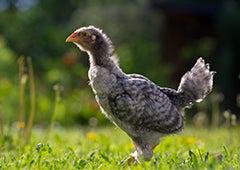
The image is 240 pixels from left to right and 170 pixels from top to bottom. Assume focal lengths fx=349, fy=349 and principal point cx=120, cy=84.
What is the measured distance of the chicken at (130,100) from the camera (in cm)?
354

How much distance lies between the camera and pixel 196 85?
12.7 feet

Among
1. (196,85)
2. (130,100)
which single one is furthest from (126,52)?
(130,100)

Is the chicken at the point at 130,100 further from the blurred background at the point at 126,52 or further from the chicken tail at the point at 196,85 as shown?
the blurred background at the point at 126,52

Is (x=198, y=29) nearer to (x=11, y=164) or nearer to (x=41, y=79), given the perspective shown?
(x=41, y=79)

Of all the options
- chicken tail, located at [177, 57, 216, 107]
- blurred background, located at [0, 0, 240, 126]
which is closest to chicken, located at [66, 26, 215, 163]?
chicken tail, located at [177, 57, 216, 107]

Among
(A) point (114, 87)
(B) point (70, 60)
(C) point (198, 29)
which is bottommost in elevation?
(A) point (114, 87)

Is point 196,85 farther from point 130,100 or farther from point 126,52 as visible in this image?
point 126,52

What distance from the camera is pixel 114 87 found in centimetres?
356

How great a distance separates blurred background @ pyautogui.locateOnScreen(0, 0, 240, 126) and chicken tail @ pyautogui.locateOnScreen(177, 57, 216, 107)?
1959 millimetres

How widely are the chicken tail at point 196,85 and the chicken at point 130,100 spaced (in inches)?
1.9

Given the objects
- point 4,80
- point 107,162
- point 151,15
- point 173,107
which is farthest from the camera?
point 151,15

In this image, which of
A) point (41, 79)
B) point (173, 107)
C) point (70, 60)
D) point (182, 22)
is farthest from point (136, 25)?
point (173, 107)

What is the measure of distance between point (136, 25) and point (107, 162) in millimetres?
14035

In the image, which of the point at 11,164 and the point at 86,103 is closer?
the point at 11,164
